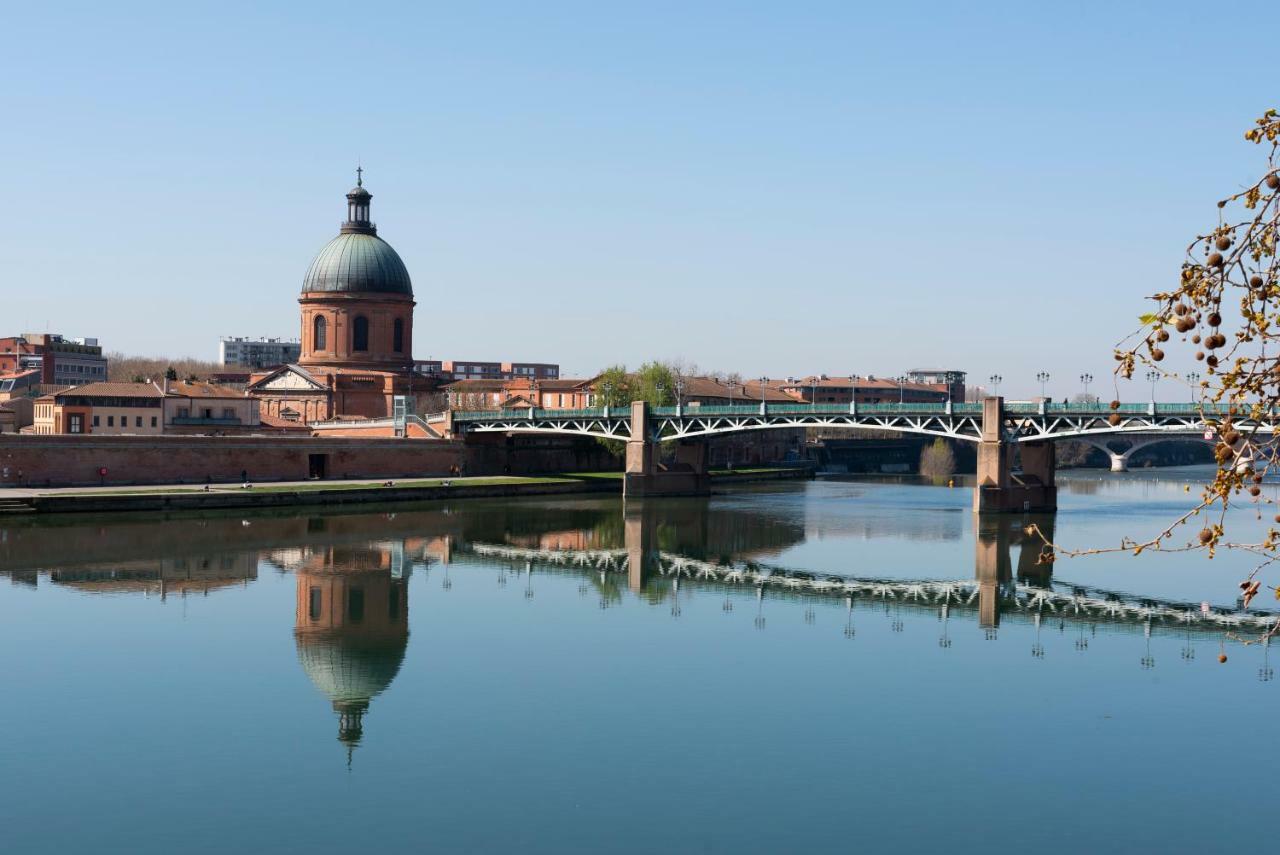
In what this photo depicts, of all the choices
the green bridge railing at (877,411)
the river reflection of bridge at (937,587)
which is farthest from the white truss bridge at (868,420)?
the river reflection of bridge at (937,587)

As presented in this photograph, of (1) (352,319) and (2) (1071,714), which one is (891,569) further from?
(1) (352,319)

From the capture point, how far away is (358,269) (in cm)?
9931

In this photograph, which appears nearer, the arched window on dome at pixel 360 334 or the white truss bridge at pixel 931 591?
the white truss bridge at pixel 931 591

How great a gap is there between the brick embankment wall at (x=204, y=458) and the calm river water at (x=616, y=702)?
15.9m

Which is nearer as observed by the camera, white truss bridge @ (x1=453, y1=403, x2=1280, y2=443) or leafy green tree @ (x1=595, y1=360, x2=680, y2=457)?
white truss bridge @ (x1=453, y1=403, x2=1280, y2=443)

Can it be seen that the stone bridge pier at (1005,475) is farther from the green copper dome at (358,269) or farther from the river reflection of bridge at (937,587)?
the green copper dome at (358,269)

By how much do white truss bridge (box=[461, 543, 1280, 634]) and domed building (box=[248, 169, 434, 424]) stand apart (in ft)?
161

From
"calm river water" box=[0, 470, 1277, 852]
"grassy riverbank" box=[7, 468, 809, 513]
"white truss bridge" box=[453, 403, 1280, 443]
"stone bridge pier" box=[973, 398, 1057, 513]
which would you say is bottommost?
"calm river water" box=[0, 470, 1277, 852]

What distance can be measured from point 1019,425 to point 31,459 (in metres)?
48.3

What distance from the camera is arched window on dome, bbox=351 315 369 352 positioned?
328 feet

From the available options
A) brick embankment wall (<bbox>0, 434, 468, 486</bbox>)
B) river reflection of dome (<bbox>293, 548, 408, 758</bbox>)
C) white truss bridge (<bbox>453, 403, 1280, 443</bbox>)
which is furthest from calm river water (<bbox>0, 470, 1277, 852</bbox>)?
brick embankment wall (<bbox>0, 434, 468, 486</bbox>)

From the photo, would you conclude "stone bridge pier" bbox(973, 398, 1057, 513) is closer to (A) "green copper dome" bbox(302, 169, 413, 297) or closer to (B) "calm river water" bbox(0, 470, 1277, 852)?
(B) "calm river water" bbox(0, 470, 1277, 852)

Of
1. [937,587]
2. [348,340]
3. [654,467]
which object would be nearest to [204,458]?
[654,467]

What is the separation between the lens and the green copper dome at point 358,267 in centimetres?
9919
